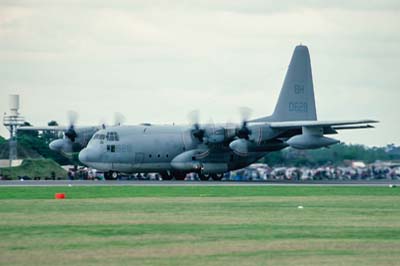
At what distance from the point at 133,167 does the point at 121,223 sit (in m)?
40.5

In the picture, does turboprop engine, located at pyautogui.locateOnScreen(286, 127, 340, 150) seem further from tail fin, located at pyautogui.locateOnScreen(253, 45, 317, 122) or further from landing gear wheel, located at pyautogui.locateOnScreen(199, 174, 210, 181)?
tail fin, located at pyautogui.locateOnScreen(253, 45, 317, 122)

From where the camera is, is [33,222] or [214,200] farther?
[214,200]

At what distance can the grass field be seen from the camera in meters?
22.5

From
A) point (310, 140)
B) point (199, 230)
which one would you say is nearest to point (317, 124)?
point (310, 140)

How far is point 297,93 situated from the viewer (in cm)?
7675

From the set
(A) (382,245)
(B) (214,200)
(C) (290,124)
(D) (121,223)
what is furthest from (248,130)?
(A) (382,245)

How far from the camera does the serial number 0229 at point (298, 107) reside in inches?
3012

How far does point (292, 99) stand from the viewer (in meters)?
76.6

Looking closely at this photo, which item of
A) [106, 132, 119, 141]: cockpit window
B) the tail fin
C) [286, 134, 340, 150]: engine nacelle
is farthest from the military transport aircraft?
the tail fin

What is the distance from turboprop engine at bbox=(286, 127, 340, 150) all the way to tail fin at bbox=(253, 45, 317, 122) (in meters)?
8.19

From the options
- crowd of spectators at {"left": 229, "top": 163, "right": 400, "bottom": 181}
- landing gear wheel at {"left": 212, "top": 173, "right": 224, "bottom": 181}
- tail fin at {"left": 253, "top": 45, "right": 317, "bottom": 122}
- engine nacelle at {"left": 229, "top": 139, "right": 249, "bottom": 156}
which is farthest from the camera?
crowd of spectators at {"left": 229, "top": 163, "right": 400, "bottom": 181}

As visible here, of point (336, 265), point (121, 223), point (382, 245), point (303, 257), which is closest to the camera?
point (336, 265)

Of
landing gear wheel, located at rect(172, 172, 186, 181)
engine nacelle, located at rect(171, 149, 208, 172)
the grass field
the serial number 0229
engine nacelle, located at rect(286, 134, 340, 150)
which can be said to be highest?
the serial number 0229

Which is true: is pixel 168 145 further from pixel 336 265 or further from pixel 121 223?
pixel 336 265
